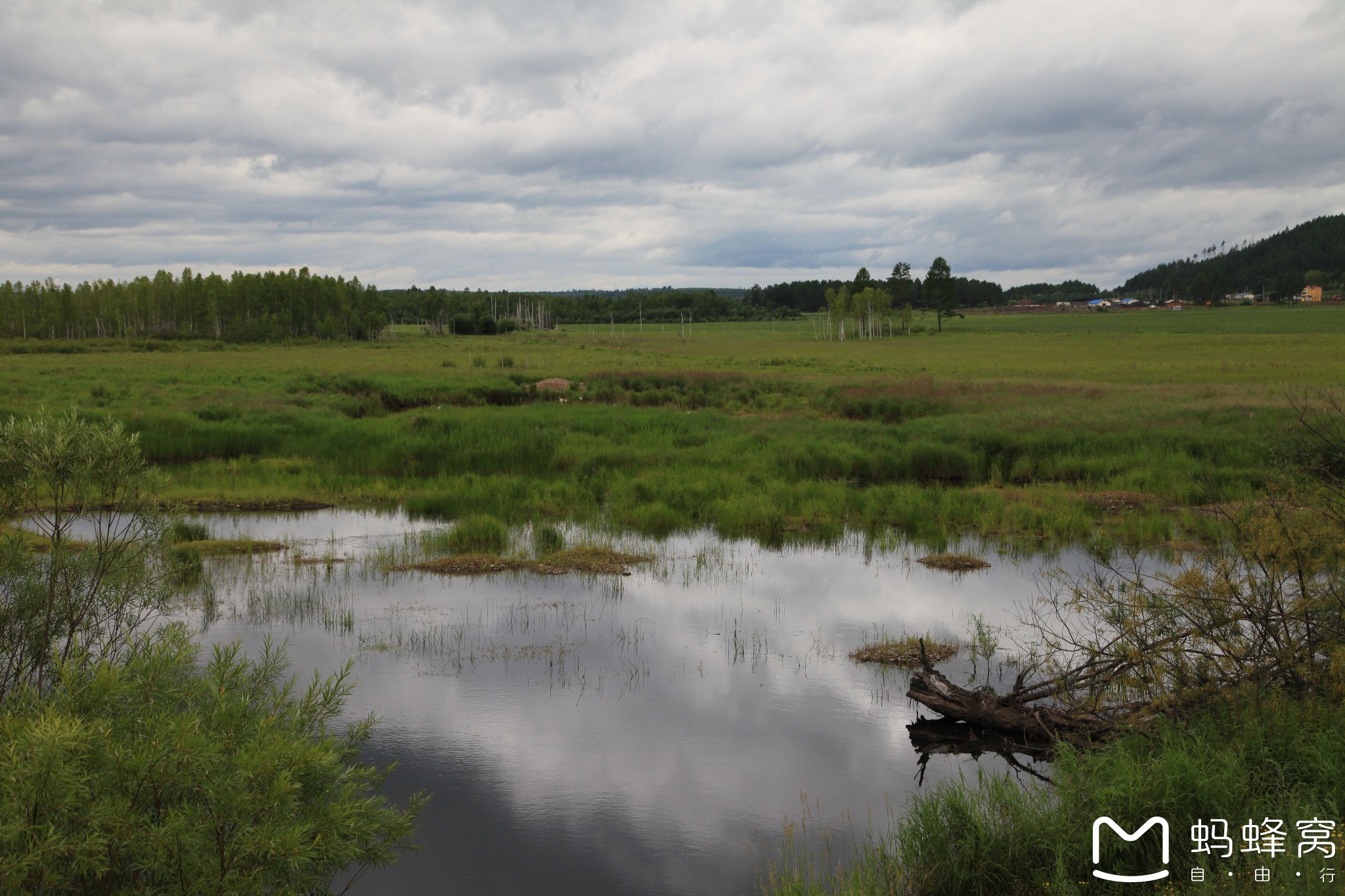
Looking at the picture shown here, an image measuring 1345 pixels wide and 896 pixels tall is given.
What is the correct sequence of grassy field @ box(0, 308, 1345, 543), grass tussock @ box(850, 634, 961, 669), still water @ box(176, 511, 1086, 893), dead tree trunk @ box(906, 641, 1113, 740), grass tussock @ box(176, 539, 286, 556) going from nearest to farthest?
still water @ box(176, 511, 1086, 893) < dead tree trunk @ box(906, 641, 1113, 740) < grass tussock @ box(850, 634, 961, 669) < grass tussock @ box(176, 539, 286, 556) < grassy field @ box(0, 308, 1345, 543)

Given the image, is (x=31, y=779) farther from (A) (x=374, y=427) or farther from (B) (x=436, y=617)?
A: (A) (x=374, y=427)

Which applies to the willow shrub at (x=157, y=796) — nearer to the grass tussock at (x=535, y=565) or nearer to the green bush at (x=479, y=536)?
the grass tussock at (x=535, y=565)

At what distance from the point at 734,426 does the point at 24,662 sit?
25.9m

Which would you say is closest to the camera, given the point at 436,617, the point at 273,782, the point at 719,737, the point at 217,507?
the point at 273,782

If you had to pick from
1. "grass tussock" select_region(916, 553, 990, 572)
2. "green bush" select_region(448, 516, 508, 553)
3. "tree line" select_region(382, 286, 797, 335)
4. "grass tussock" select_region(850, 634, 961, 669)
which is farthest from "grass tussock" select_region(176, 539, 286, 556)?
"tree line" select_region(382, 286, 797, 335)

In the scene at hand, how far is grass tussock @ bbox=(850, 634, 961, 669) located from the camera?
11.8 metres

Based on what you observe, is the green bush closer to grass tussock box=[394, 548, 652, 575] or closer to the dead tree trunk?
grass tussock box=[394, 548, 652, 575]

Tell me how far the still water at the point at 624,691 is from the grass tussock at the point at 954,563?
38 cm

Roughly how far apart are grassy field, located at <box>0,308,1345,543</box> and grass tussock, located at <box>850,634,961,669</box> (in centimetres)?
434

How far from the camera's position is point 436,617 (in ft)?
44.5

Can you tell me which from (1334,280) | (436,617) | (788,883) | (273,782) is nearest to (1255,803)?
(788,883)

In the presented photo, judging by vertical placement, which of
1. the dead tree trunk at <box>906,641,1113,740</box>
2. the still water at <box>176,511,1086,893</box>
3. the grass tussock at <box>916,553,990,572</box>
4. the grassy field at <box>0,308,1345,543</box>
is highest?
the grassy field at <box>0,308,1345,543</box>

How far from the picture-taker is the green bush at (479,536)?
17578 millimetres

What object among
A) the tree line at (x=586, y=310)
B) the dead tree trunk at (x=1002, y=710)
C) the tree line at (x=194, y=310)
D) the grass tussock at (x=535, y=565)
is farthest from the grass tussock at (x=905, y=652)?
the tree line at (x=586, y=310)
